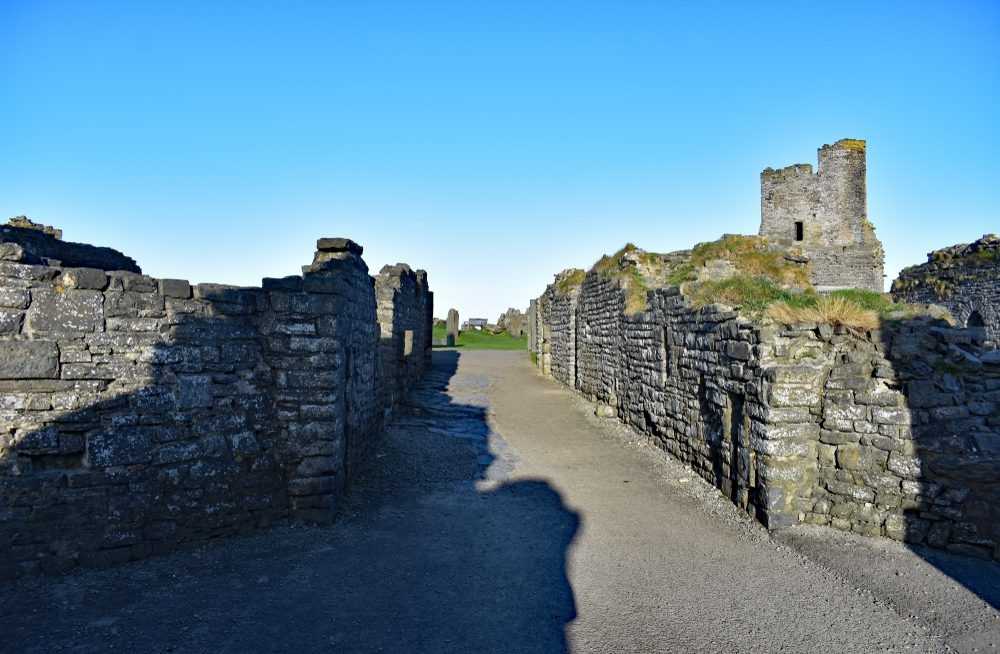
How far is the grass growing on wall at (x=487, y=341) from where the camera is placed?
113 ft

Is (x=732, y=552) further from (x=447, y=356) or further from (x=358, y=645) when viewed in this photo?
(x=447, y=356)

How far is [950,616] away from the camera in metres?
4.81

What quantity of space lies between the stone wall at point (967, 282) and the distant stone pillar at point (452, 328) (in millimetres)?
22602

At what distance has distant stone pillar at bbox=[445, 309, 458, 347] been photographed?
34125mm

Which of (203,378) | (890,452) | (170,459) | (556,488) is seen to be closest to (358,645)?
(170,459)

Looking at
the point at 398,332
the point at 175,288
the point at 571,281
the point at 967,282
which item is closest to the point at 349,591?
the point at 175,288

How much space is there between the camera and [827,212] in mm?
31781

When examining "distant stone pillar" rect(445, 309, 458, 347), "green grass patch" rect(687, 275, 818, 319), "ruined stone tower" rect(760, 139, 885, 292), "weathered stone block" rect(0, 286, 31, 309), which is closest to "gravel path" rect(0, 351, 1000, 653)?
"weathered stone block" rect(0, 286, 31, 309)

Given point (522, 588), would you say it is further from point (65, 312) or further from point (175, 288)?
point (65, 312)

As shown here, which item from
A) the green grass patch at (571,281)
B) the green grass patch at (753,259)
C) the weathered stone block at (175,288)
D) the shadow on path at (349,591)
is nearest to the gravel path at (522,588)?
the shadow on path at (349,591)

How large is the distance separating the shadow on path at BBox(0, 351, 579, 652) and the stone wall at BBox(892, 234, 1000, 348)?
16.2 m

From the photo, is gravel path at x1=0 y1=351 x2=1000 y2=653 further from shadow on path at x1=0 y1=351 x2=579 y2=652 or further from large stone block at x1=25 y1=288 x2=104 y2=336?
large stone block at x1=25 y1=288 x2=104 y2=336

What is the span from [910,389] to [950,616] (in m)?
2.45

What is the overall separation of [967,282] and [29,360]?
21843 millimetres
